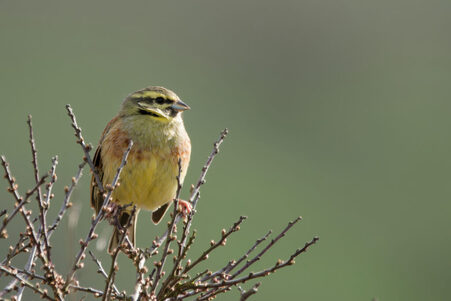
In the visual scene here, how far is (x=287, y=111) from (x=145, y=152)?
305ft

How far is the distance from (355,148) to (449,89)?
2504cm

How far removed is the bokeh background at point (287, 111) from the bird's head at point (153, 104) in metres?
1.20

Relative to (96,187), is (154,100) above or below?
above

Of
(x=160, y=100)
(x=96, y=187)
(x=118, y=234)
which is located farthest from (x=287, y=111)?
(x=118, y=234)

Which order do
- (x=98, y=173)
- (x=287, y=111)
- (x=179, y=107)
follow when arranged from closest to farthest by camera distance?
(x=98, y=173) → (x=179, y=107) → (x=287, y=111)

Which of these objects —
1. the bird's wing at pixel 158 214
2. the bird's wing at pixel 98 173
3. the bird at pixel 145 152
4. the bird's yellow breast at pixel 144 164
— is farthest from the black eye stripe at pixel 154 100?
the bird's wing at pixel 158 214

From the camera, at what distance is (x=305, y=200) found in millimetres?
74000

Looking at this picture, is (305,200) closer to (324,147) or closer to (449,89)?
(324,147)

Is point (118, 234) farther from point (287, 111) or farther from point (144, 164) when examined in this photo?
point (287, 111)

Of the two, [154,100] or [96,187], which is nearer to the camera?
[96,187]

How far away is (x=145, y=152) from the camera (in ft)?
25.2

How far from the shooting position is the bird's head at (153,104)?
8.07 metres

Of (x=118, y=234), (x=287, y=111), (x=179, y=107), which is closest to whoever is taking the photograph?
(x=118, y=234)

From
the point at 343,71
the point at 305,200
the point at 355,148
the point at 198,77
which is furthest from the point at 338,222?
the point at 343,71
